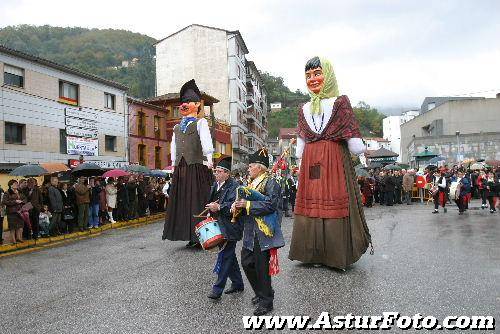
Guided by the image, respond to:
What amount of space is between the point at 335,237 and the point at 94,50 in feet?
243

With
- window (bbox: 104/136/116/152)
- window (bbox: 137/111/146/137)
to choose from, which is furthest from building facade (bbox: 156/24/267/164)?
window (bbox: 104/136/116/152)

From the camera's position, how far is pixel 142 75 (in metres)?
69.9

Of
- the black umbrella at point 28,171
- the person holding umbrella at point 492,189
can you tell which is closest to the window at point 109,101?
the black umbrella at point 28,171

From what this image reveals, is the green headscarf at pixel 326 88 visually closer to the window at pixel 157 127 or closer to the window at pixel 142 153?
the window at pixel 142 153

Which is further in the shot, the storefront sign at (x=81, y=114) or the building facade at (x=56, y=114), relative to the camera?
the storefront sign at (x=81, y=114)

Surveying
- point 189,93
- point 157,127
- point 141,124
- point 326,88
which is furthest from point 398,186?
point 157,127

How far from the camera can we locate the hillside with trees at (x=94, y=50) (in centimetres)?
6103

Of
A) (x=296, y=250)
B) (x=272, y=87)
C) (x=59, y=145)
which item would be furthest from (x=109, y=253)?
(x=272, y=87)

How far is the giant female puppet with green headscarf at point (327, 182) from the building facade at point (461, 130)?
118 ft

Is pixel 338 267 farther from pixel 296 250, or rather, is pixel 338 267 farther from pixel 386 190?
pixel 386 190

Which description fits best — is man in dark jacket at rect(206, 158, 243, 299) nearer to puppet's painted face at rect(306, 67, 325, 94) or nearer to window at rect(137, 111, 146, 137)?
puppet's painted face at rect(306, 67, 325, 94)

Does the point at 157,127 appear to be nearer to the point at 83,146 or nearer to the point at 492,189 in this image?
the point at 83,146

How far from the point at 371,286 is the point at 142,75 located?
69.3m

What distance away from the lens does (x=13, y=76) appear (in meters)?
22.6
